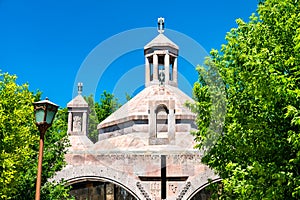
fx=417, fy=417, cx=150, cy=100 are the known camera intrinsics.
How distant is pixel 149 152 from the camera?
1945 centimetres

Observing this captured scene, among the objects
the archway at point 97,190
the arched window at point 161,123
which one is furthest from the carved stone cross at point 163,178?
the arched window at point 161,123

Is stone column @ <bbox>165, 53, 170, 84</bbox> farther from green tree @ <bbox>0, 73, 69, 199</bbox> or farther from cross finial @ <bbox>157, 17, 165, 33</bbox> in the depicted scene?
green tree @ <bbox>0, 73, 69, 199</bbox>

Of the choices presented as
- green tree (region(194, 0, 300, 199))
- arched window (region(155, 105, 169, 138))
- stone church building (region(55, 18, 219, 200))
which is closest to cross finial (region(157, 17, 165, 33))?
stone church building (region(55, 18, 219, 200))

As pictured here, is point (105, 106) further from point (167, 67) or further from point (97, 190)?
point (97, 190)

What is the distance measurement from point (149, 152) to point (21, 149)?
7649mm

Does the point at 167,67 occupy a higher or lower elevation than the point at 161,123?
higher

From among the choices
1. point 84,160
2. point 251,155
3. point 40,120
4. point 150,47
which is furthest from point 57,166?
point 150,47

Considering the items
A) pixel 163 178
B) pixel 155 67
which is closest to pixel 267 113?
pixel 163 178

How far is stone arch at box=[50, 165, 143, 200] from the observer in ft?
58.2

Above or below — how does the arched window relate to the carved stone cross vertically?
above

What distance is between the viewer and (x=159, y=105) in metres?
22.0

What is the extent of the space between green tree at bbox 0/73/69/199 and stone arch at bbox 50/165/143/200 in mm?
3071

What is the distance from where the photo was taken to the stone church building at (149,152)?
17.9 meters

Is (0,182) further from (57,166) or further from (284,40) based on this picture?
(284,40)
